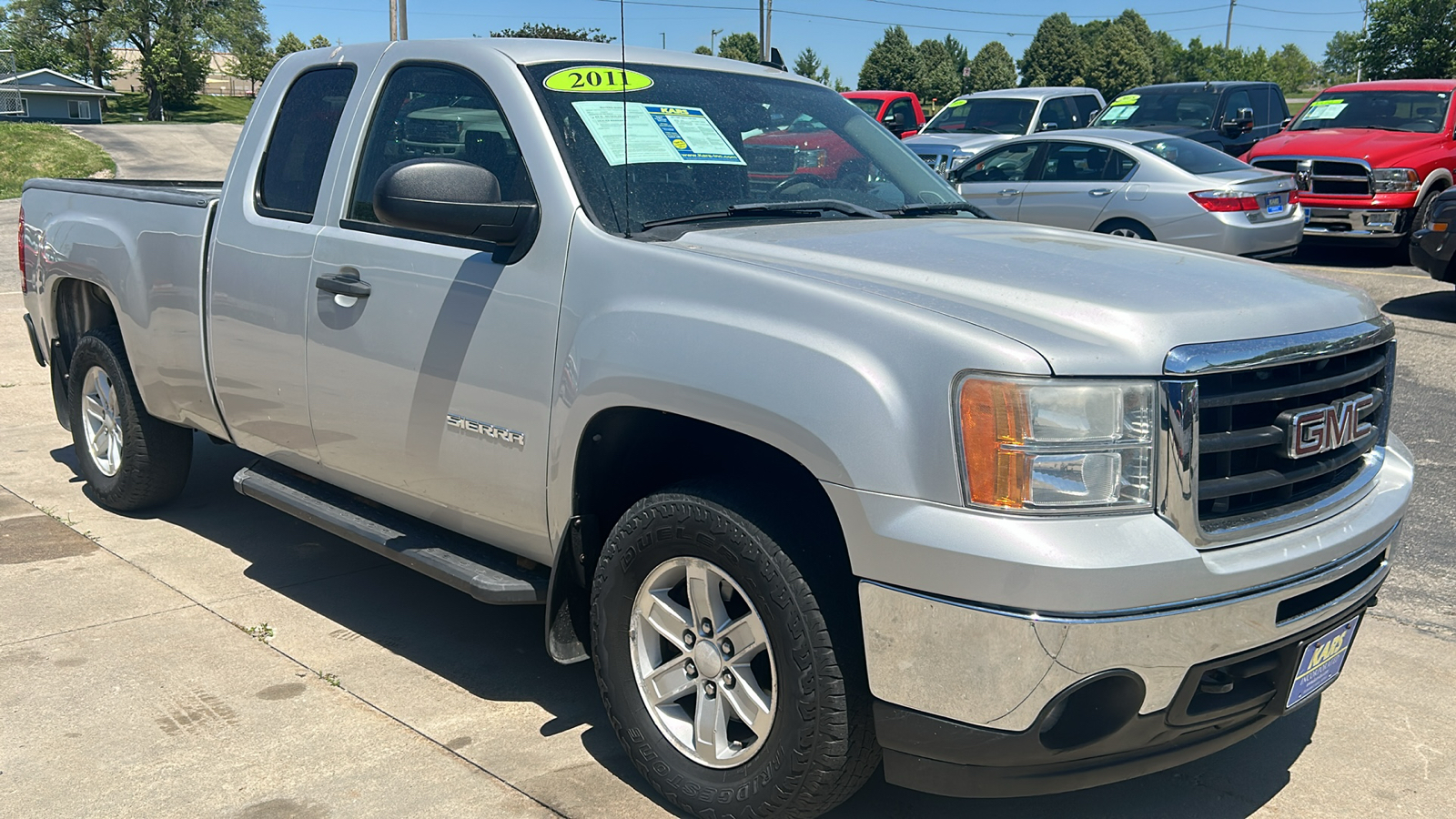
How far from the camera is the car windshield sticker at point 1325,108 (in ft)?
48.8

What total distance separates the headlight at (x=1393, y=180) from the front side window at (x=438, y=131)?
11.8m

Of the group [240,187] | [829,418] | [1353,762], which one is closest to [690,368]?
[829,418]

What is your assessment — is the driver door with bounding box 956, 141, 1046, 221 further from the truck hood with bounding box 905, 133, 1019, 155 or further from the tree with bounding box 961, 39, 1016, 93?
the tree with bounding box 961, 39, 1016, 93

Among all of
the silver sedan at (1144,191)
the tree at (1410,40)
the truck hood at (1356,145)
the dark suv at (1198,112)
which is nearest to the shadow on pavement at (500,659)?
the silver sedan at (1144,191)

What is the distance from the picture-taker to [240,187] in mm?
4633

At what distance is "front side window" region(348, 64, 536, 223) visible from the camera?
3676 millimetres

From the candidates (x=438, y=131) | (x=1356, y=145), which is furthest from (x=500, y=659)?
(x=1356, y=145)

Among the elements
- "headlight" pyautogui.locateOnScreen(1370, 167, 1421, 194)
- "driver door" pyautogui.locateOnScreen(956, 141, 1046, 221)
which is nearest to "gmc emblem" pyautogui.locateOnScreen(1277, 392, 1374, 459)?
"driver door" pyautogui.locateOnScreen(956, 141, 1046, 221)

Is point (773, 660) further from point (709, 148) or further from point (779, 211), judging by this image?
point (709, 148)

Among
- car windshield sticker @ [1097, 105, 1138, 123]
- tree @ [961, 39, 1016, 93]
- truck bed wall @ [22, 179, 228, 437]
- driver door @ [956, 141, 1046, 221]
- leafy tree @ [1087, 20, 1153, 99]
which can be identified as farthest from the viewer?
tree @ [961, 39, 1016, 93]

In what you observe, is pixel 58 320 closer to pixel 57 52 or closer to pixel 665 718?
pixel 665 718

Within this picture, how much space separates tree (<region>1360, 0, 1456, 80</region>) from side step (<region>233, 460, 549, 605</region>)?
35.5 m

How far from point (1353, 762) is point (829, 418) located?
1974 millimetres

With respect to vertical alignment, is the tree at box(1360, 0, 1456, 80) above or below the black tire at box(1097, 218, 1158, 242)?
above
